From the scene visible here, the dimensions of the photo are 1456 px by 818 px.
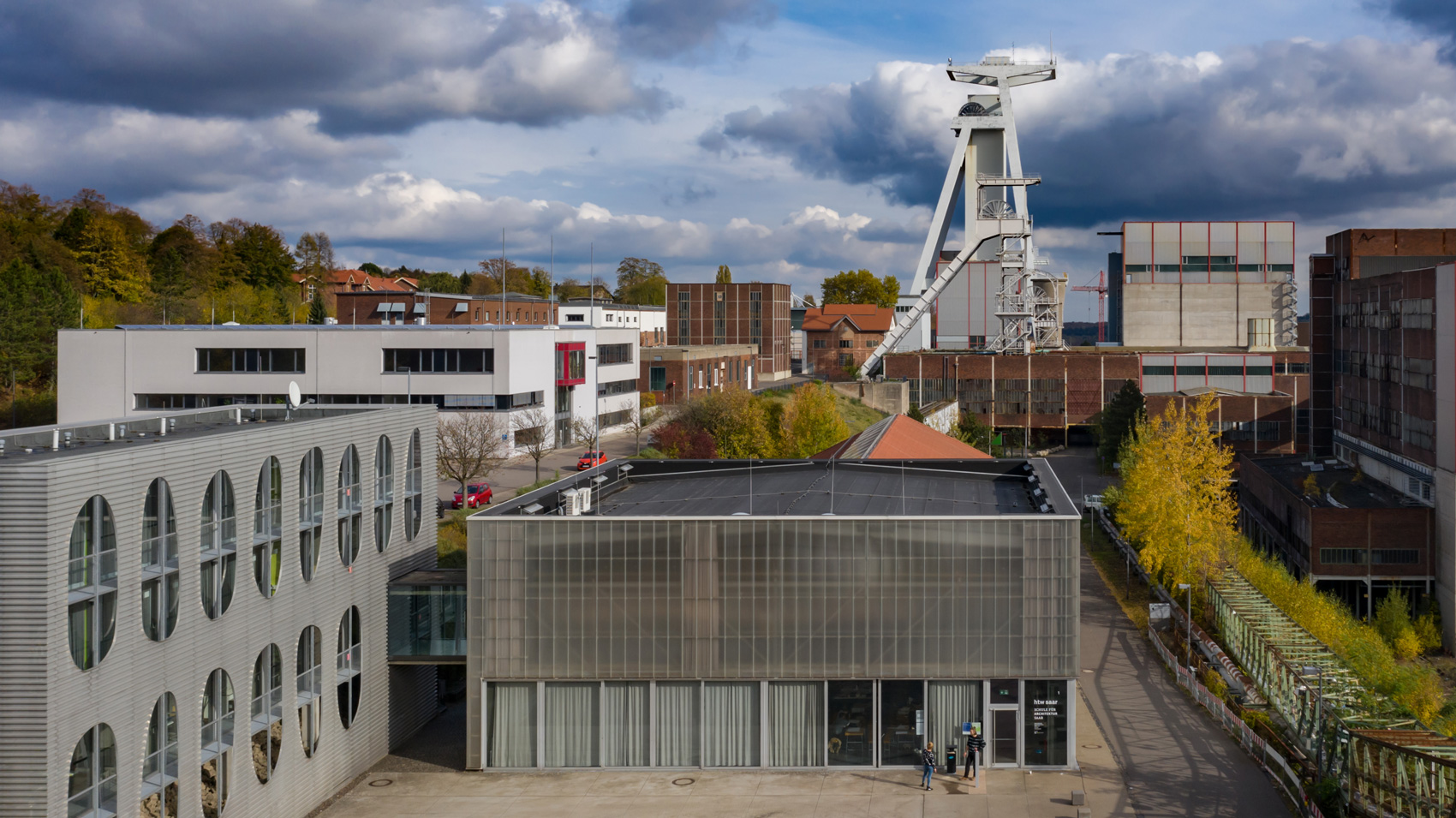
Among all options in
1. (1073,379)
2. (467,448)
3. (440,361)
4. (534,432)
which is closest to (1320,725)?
(467,448)

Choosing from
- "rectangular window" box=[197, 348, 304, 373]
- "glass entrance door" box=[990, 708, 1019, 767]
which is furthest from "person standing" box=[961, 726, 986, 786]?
"rectangular window" box=[197, 348, 304, 373]

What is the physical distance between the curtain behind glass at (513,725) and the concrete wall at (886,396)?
64.1 metres

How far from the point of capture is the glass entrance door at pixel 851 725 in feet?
79.7

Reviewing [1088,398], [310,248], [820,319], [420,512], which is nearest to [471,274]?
[310,248]

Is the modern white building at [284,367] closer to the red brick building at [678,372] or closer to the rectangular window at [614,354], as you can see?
the rectangular window at [614,354]

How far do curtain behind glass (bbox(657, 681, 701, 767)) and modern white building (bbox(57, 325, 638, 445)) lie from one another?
137ft

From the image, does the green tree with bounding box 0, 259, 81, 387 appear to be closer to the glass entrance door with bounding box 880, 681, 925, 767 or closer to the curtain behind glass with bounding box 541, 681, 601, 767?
the curtain behind glass with bounding box 541, 681, 601, 767

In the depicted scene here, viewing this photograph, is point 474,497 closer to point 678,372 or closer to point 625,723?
point 625,723

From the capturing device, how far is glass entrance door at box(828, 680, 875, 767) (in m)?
24.3

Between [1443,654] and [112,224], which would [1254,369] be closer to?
[1443,654]

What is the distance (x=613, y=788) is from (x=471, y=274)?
142m

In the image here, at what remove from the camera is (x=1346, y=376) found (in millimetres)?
53094

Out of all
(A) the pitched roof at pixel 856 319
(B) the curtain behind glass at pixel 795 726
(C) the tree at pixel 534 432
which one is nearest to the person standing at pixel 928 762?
(B) the curtain behind glass at pixel 795 726

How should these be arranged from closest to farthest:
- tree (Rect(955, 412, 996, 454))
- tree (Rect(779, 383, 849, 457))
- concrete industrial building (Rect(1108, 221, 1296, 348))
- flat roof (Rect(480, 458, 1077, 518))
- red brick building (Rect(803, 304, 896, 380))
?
flat roof (Rect(480, 458, 1077, 518))
tree (Rect(779, 383, 849, 457))
tree (Rect(955, 412, 996, 454))
concrete industrial building (Rect(1108, 221, 1296, 348))
red brick building (Rect(803, 304, 896, 380))
